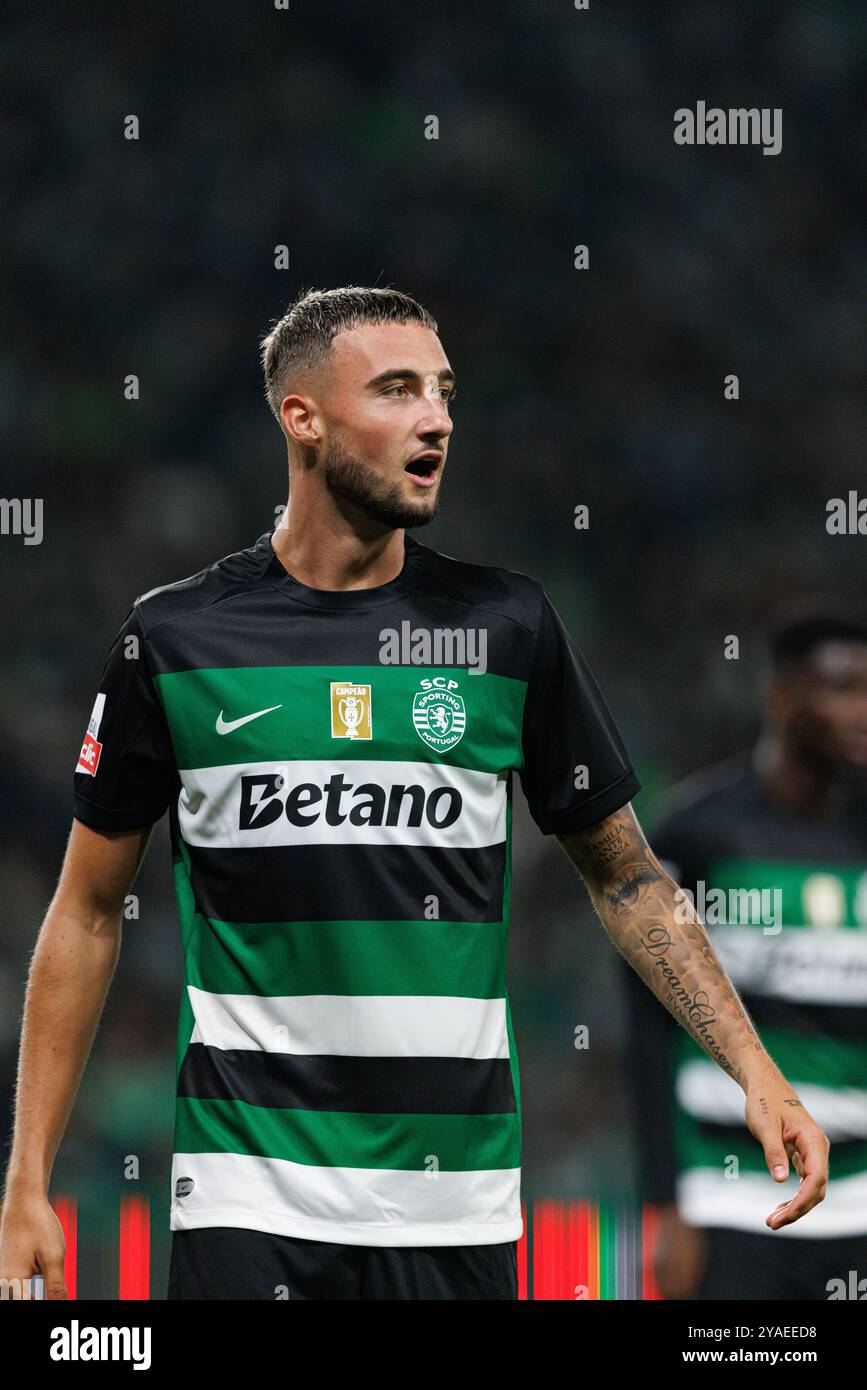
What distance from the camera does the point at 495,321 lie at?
8.01 m

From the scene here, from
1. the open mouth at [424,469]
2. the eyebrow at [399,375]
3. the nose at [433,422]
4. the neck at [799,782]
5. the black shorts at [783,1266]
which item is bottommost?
the black shorts at [783,1266]

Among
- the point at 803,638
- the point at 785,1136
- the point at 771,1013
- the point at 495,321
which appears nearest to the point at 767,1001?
the point at 771,1013

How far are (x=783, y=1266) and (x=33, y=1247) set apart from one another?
2.21 meters

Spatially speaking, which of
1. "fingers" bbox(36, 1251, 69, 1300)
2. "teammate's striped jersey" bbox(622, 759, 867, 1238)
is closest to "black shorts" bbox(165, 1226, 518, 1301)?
"fingers" bbox(36, 1251, 69, 1300)

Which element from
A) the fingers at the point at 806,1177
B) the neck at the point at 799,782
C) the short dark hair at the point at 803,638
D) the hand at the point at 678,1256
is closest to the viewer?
the fingers at the point at 806,1177

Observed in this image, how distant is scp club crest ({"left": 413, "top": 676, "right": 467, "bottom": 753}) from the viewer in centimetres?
260

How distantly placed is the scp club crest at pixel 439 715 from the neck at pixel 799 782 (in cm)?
215

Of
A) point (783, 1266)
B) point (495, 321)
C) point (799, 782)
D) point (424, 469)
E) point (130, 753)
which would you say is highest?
point (495, 321)

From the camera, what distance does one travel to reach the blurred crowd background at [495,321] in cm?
741

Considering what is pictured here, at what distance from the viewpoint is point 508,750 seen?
2.66 m

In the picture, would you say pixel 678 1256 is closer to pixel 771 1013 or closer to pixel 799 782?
pixel 771 1013

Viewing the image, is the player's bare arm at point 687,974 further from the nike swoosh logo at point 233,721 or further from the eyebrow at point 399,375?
the eyebrow at point 399,375

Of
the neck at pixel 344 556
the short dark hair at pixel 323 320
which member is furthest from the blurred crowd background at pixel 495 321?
the neck at pixel 344 556

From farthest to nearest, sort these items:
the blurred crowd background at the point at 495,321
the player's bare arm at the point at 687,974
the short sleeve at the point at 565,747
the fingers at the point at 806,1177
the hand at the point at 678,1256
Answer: the blurred crowd background at the point at 495,321
the hand at the point at 678,1256
the short sleeve at the point at 565,747
the player's bare arm at the point at 687,974
the fingers at the point at 806,1177
